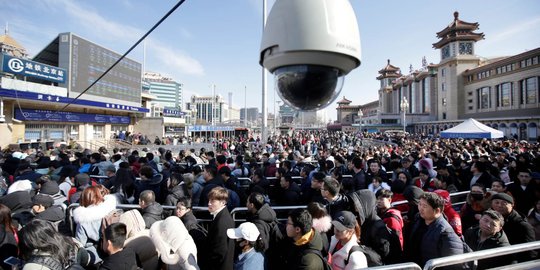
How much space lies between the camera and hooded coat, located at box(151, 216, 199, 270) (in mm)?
3016

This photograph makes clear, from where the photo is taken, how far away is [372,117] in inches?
2977

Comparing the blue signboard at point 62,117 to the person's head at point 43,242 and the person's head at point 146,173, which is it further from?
the person's head at point 43,242

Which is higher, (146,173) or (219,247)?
(146,173)

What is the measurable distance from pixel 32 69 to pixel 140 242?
24183 mm

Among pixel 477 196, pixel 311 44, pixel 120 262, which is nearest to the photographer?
pixel 311 44

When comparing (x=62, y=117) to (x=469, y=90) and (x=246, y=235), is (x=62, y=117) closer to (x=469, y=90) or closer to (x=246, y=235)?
(x=246, y=235)

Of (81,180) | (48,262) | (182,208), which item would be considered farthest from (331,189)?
(81,180)

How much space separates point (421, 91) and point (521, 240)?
74539 millimetres

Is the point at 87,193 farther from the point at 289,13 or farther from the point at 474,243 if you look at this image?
the point at 474,243

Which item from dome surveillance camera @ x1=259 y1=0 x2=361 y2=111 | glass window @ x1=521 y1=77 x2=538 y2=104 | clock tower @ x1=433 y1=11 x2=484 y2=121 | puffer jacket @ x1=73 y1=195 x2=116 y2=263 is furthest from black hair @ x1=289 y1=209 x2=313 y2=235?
clock tower @ x1=433 y1=11 x2=484 y2=121

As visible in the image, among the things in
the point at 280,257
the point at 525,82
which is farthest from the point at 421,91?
the point at 280,257

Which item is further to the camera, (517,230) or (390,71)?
(390,71)

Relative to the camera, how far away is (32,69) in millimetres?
20125

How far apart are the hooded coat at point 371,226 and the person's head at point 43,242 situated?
303 centimetres
